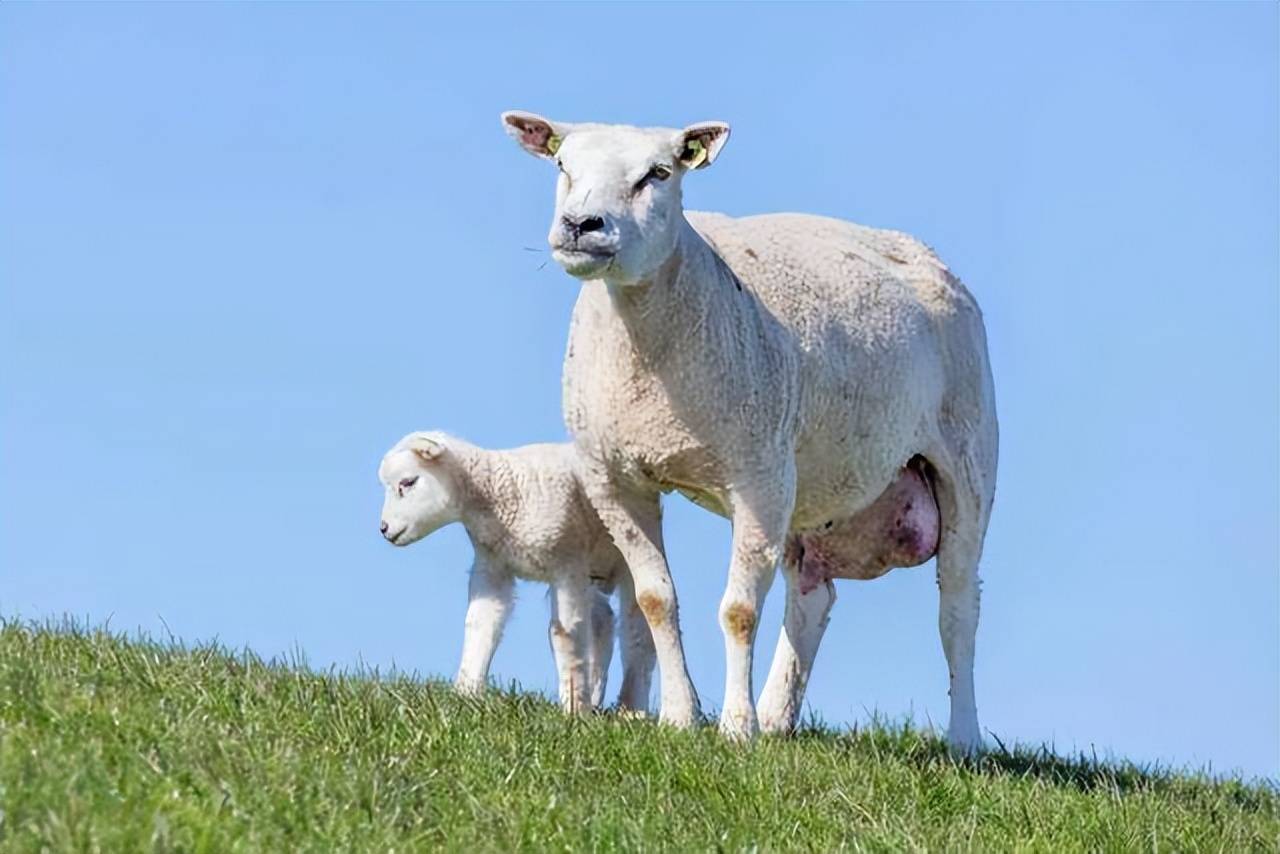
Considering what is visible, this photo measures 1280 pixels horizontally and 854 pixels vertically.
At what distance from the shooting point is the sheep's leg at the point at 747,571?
10.6 metres

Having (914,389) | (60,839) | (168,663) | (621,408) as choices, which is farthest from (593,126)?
(60,839)

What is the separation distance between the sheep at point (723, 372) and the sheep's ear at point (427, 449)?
2.51 m

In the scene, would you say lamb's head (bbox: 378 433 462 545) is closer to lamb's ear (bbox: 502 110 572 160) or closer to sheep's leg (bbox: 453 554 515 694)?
sheep's leg (bbox: 453 554 515 694)

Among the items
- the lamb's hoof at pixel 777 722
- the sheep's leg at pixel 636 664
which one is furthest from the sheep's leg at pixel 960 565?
the sheep's leg at pixel 636 664

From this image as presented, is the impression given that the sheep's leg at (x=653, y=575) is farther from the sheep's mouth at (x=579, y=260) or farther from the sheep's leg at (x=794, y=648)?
the sheep's leg at (x=794, y=648)

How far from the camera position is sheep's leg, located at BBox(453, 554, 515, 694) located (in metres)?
13.1

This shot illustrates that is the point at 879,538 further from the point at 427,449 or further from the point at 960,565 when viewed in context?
the point at 427,449

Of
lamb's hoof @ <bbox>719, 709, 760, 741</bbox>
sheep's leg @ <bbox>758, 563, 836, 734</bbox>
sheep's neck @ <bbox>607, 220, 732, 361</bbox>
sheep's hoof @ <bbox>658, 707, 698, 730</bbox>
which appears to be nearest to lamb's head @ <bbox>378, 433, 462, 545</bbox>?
sheep's leg @ <bbox>758, 563, 836, 734</bbox>

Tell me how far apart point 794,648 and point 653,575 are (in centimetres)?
207

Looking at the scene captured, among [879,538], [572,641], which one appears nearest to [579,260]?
[572,641]

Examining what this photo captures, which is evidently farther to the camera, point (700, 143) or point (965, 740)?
point (965, 740)

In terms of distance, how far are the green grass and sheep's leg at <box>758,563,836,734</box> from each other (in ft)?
4.08

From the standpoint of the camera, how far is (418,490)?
1389 cm

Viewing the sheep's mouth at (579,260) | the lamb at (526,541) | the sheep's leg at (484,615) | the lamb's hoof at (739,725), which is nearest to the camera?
the sheep's mouth at (579,260)
